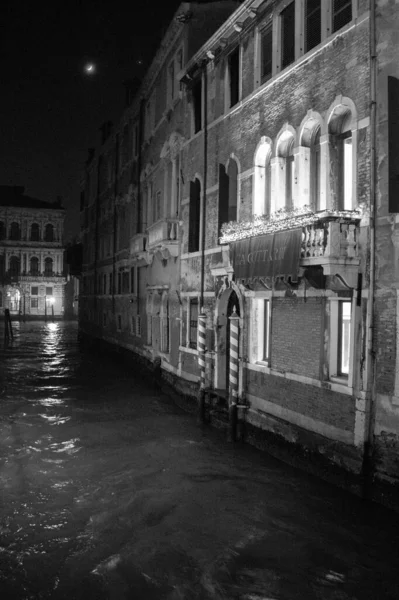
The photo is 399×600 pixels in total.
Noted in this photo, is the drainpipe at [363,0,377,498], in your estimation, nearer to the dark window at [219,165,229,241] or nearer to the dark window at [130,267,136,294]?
the dark window at [219,165,229,241]

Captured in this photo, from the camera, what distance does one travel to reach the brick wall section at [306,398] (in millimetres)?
8414

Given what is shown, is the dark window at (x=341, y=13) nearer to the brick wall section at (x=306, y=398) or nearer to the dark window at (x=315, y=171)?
the dark window at (x=315, y=171)

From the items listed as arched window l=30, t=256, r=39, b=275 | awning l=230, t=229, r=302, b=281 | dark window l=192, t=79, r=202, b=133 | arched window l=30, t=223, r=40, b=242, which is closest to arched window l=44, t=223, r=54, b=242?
arched window l=30, t=223, r=40, b=242

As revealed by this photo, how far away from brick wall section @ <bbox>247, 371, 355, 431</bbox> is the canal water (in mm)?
1025

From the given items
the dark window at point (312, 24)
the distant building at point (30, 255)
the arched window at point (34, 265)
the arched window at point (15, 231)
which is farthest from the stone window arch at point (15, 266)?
the dark window at point (312, 24)

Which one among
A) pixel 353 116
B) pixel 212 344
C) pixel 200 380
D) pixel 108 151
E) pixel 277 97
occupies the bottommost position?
pixel 200 380

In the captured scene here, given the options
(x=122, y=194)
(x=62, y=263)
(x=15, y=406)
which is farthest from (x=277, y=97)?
(x=62, y=263)

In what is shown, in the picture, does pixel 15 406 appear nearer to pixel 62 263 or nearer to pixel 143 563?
pixel 143 563

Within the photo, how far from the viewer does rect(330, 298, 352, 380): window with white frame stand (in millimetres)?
8745

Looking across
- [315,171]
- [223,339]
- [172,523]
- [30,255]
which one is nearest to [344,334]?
[315,171]

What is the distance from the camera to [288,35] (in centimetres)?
1051

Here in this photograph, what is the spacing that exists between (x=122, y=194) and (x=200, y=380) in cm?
1389

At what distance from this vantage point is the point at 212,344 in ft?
44.4

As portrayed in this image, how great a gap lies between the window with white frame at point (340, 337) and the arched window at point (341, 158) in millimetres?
1590
